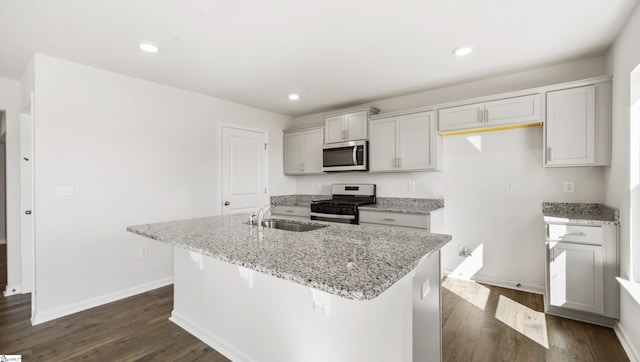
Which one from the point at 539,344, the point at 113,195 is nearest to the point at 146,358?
the point at 113,195

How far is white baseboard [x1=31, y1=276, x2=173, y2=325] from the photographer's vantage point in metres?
2.59

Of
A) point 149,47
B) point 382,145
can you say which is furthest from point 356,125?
point 149,47

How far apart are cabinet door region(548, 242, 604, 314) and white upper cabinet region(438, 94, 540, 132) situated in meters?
1.24

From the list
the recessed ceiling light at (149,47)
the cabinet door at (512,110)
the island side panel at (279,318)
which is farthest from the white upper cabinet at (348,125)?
the island side panel at (279,318)

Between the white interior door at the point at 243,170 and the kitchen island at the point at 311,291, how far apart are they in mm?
1772

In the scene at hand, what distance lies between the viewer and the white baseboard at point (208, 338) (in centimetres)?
200

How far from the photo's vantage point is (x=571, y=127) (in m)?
2.68

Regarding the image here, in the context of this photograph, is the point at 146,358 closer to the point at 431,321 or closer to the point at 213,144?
the point at 431,321

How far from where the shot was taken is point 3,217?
6113 mm

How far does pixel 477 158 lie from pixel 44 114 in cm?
437

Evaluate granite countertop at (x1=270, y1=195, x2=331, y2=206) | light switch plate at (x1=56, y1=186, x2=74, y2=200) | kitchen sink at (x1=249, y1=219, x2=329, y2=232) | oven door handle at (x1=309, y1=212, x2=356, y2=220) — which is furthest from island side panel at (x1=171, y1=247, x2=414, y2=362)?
granite countertop at (x1=270, y1=195, x2=331, y2=206)

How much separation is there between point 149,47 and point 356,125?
2.51 m

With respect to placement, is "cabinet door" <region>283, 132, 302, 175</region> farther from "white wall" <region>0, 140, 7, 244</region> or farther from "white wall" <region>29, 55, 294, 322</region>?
"white wall" <region>0, 140, 7, 244</region>

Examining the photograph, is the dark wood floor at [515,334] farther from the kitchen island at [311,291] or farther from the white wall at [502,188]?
the kitchen island at [311,291]
